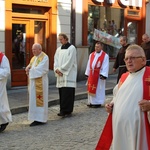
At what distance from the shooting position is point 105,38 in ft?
50.2

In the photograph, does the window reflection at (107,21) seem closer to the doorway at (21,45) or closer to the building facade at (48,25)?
the building facade at (48,25)

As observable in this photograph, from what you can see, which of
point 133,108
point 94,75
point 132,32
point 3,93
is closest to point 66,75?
point 94,75

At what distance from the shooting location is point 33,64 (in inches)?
298

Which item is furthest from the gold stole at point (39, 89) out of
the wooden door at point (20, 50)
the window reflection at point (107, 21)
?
the window reflection at point (107, 21)

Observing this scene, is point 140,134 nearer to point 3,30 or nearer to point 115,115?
point 115,115

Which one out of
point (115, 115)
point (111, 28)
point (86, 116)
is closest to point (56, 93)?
point (86, 116)

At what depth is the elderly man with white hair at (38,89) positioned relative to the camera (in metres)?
7.45

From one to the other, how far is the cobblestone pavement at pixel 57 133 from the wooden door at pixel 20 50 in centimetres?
372

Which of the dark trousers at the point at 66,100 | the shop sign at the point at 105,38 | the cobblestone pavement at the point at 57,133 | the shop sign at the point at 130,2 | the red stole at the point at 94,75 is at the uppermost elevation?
the shop sign at the point at 130,2

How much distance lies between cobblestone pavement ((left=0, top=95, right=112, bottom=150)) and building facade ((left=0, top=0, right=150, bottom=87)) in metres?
3.95

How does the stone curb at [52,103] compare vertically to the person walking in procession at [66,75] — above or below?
below

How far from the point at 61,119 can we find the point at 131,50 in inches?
181

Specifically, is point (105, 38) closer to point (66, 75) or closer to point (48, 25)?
point (48, 25)

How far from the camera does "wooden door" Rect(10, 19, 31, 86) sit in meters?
12.1
